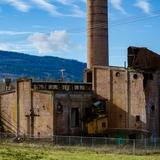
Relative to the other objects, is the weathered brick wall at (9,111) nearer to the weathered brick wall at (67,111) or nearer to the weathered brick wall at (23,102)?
the weathered brick wall at (23,102)

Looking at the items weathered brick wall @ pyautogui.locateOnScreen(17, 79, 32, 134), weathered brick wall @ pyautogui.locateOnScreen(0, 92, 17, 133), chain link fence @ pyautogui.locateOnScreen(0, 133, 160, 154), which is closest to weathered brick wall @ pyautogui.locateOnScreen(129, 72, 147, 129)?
chain link fence @ pyautogui.locateOnScreen(0, 133, 160, 154)

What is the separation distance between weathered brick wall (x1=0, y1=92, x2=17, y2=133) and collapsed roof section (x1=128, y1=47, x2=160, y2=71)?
1332cm

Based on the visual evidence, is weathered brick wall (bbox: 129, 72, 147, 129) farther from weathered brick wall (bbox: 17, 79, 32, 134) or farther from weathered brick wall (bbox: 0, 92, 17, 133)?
weathered brick wall (bbox: 0, 92, 17, 133)

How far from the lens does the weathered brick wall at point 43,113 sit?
51156 mm

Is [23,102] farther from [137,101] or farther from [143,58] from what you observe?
[143,58]

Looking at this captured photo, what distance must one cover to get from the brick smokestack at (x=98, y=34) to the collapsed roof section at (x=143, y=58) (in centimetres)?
1683

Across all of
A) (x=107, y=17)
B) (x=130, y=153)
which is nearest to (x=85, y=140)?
(x=130, y=153)

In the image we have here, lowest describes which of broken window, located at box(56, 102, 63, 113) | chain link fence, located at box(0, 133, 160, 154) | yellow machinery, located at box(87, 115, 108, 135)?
chain link fence, located at box(0, 133, 160, 154)

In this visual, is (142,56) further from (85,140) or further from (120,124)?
(85,140)

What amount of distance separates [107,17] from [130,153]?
3469 cm

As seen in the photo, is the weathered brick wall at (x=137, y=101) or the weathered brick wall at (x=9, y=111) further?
the weathered brick wall at (x=9, y=111)

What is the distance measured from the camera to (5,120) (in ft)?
193

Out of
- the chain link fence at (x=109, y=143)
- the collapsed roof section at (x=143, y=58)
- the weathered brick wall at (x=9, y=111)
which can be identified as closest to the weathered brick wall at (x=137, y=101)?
the collapsed roof section at (x=143, y=58)

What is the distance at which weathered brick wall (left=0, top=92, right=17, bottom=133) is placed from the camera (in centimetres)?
5697
